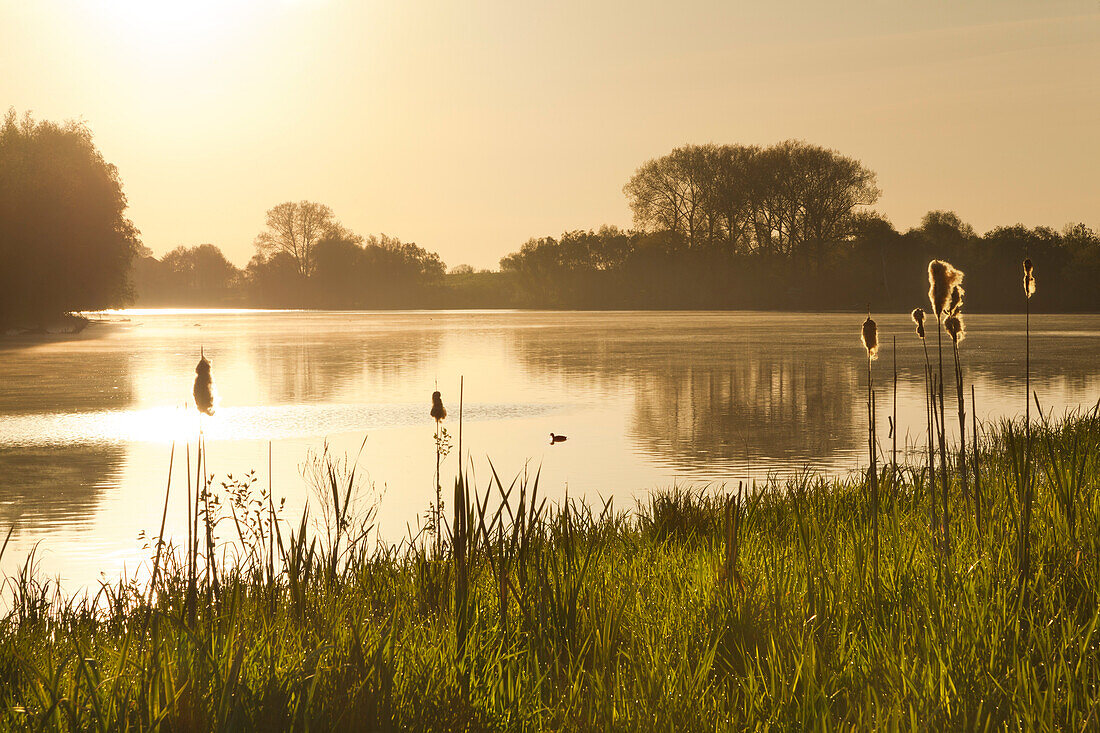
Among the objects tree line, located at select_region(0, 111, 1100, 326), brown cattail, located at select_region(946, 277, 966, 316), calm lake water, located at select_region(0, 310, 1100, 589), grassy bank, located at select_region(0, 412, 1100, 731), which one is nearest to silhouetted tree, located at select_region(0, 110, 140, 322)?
tree line, located at select_region(0, 111, 1100, 326)

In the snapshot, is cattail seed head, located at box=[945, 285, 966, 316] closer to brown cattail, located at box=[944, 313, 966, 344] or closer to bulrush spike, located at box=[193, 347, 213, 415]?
brown cattail, located at box=[944, 313, 966, 344]

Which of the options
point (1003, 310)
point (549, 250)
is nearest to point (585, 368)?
point (1003, 310)

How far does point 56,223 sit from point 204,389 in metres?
41.7

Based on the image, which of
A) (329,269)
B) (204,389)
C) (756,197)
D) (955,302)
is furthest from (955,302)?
(329,269)

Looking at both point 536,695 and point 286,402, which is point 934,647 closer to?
point 536,695

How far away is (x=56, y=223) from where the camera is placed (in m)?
39.3

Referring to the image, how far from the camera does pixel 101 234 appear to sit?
41094mm

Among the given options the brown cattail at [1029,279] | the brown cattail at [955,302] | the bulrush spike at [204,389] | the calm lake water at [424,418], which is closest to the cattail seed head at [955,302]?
the brown cattail at [955,302]

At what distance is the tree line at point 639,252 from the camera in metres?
39.8

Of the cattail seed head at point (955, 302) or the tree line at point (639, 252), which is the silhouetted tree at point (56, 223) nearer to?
the tree line at point (639, 252)

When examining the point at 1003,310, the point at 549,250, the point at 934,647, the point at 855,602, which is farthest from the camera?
the point at 549,250

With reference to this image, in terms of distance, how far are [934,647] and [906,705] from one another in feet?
0.82

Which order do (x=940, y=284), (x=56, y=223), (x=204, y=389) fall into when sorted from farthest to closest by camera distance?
(x=56, y=223), (x=940, y=284), (x=204, y=389)

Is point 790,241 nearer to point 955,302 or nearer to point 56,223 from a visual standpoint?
point 56,223
